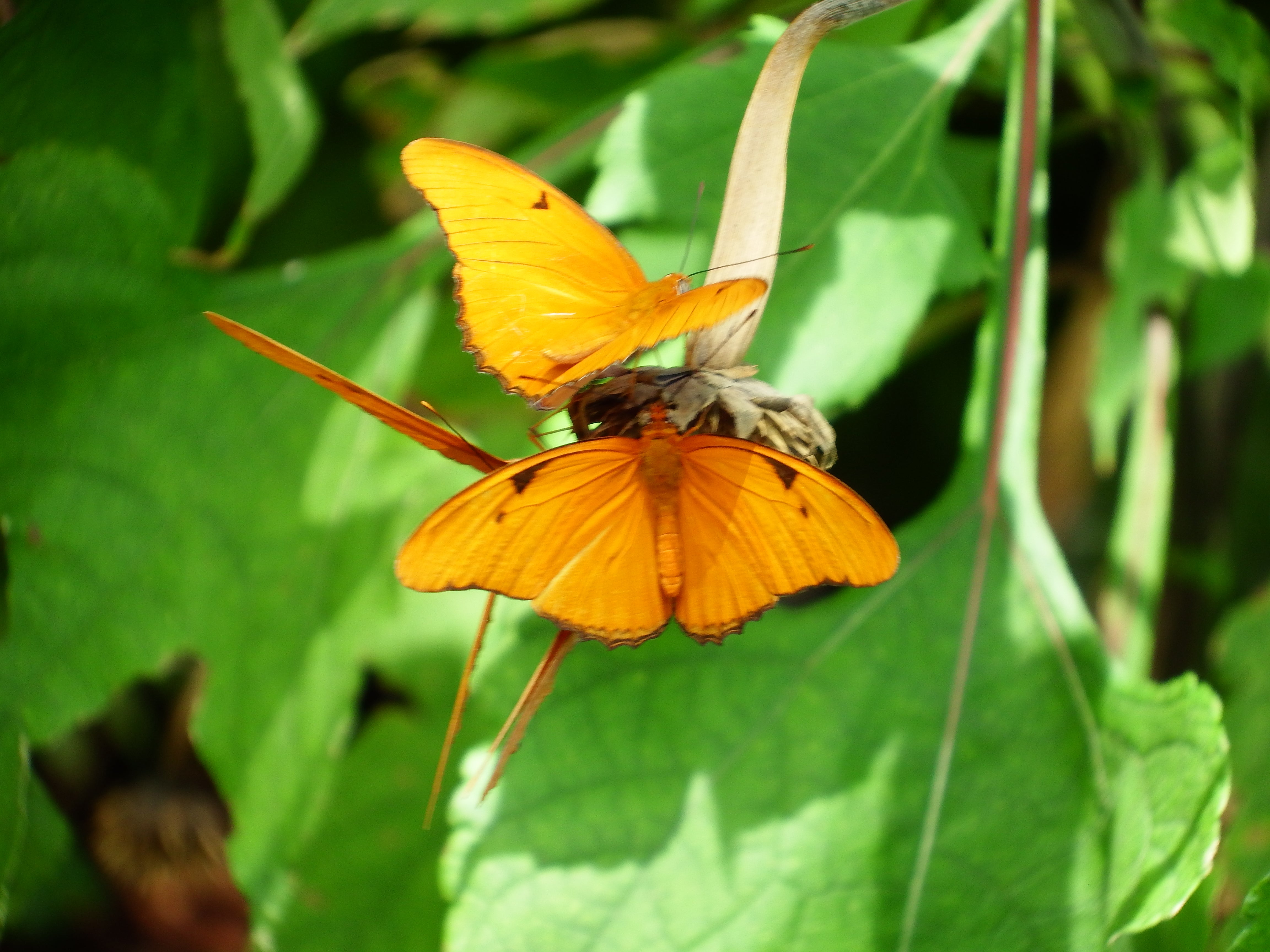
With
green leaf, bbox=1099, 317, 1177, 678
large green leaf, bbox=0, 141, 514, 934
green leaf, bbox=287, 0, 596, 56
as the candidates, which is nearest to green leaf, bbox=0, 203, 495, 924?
large green leaf, bbox=0, 141, 514, 934

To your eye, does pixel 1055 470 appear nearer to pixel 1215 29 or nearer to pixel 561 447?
pixel 1215 29

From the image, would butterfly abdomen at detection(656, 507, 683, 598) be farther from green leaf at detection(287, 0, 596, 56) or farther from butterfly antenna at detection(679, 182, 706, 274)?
green leaf at detection(287, 0, 596, 56)

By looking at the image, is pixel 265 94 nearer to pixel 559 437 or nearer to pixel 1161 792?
pixel 559 437

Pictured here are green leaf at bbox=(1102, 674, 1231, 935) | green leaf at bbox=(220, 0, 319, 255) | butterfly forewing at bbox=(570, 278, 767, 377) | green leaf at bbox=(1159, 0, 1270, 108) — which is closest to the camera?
butterfly forewing at bbox=(570, 278, 767, 377)

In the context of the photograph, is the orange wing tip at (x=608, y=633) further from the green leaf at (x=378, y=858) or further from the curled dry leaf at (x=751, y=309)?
the green leaf at (x=378, y=858)

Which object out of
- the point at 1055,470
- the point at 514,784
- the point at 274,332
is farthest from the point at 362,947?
the point at 1055,470

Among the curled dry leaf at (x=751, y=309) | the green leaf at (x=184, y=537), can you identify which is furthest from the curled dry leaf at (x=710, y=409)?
the green leaf at (x=184, y=537)

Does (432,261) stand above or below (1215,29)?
below
